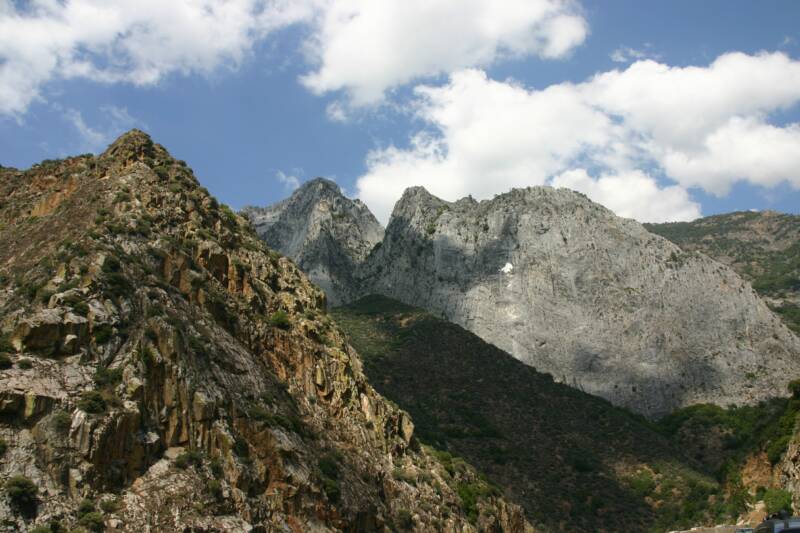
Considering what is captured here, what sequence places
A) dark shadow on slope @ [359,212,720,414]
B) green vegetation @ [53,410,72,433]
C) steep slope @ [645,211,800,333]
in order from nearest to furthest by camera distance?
green vegetation @ [53,410,72,433]
dark shadow on slope @ [359,212,720,414]
steep slope @ [645,211,800,333]

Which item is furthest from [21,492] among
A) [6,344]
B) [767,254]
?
[767,254]

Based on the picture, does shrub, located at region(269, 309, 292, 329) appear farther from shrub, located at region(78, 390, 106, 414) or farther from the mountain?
the mountain

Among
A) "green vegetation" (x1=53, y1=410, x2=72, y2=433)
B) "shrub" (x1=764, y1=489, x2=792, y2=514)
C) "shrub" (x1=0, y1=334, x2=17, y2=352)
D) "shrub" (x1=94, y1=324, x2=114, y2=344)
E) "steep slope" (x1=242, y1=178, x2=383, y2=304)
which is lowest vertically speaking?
"shrub" (x1=764, y1=489, x2=792, y2=514)

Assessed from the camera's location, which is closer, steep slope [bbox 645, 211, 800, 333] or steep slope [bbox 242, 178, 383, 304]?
steep slope [bbox 242, 178, 383, 304]

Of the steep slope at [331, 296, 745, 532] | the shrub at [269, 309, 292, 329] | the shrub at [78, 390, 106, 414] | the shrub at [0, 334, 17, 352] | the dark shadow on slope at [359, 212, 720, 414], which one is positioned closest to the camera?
the shrub at [78, 390, 106, 414]

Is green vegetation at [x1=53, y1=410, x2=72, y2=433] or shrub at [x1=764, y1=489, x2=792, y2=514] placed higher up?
green vegetation at [x1=53, y1=410, x2=72, y2=433]

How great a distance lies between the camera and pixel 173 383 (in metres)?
34.3

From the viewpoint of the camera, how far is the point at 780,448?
5678 cm

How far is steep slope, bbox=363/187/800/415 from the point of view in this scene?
110188mm

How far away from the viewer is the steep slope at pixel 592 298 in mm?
110188

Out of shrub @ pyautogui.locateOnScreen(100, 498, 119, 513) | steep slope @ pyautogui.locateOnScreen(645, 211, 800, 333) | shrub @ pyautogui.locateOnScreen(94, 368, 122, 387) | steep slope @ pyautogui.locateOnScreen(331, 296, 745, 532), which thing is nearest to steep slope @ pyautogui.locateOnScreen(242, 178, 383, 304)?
steep slope @ pyautogui.locateOnScreen(331, 296, 745, 532)

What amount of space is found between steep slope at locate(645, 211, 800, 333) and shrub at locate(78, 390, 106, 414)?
131699 millimetres

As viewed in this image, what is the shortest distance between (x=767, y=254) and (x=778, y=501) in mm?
145214

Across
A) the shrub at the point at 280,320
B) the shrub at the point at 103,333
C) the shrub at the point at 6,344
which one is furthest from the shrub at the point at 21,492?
the shrub at the point at 280,320
